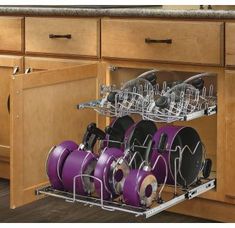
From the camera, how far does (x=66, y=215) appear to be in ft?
9.61

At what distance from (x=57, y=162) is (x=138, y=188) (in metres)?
0.34

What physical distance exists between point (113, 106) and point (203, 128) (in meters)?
0.45

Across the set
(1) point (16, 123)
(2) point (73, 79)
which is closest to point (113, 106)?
(2) point (73, 79)

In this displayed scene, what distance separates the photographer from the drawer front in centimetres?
318

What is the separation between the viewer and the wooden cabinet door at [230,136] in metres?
2.63

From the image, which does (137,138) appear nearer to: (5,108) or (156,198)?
(156,198)

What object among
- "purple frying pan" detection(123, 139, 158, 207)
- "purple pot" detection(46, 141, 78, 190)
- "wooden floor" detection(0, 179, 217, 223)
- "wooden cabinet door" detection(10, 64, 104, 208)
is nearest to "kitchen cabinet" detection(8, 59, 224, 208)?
"wooden cabinet door" detection(10, 64, 104, 208)

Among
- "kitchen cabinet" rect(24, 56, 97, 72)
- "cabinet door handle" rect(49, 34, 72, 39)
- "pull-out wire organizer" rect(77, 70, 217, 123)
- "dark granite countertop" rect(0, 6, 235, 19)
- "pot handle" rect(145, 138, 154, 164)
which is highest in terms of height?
"dark granite countertop" rect(0, 6, 235, 19)

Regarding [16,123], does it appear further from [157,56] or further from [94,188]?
[157,56]

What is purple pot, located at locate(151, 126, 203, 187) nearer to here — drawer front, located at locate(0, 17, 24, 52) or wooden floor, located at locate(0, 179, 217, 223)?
wooden floor, located at locate(0, 179, 217, 223)

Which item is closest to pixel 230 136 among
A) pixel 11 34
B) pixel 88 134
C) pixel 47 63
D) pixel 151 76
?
pixel 151 76

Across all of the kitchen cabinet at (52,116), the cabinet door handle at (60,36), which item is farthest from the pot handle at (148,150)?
the cabinet door handle at (60,36)

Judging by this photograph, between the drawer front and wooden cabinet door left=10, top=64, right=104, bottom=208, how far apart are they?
46 cm

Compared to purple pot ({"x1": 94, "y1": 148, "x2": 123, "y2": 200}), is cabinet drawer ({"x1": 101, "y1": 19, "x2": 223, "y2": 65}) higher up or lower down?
higher up
